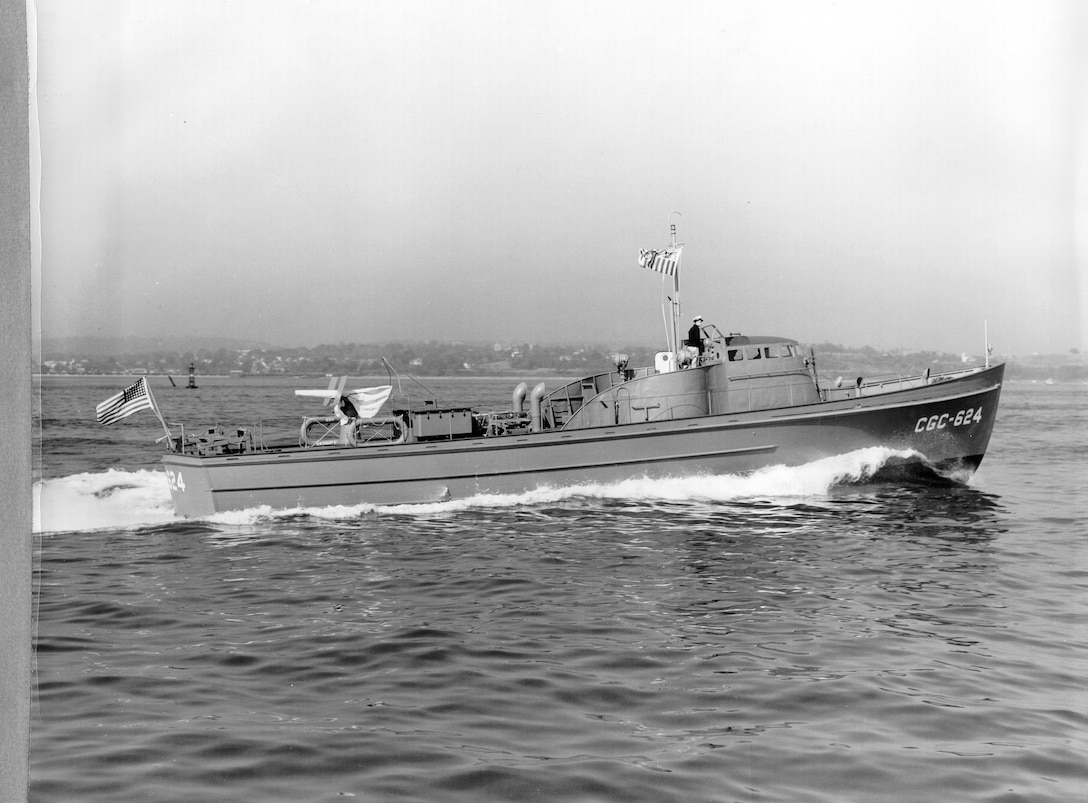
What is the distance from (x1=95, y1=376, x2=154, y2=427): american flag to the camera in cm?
1363

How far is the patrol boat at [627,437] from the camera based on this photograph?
17234mm

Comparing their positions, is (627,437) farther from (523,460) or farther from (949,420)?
(949,420)

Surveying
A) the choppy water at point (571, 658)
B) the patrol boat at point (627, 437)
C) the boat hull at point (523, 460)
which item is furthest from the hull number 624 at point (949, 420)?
the choppy water at point (571, 658)

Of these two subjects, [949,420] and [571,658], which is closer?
[571,658]

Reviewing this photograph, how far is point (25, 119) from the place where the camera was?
5.73 meters

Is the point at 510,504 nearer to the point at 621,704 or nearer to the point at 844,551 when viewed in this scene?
the point at 844,551

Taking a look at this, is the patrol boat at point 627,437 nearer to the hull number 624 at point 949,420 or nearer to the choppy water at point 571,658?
the hull number 624 at point 949,420

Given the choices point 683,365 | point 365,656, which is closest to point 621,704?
point 365,656

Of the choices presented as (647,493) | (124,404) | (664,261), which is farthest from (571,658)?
(664,261)

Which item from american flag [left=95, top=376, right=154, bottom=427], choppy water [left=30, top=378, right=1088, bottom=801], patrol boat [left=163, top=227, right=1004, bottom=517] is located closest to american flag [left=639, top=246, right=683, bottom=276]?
patrol boat [left=163, top=227, right=1004, bottom=517]

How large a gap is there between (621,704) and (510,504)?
432 inches

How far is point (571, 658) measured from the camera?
7613 millimetres

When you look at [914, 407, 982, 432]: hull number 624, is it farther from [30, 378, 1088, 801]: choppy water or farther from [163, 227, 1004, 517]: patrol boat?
[30, 378, 1088, 801]: choppy water

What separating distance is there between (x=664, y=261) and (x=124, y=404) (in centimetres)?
1137
